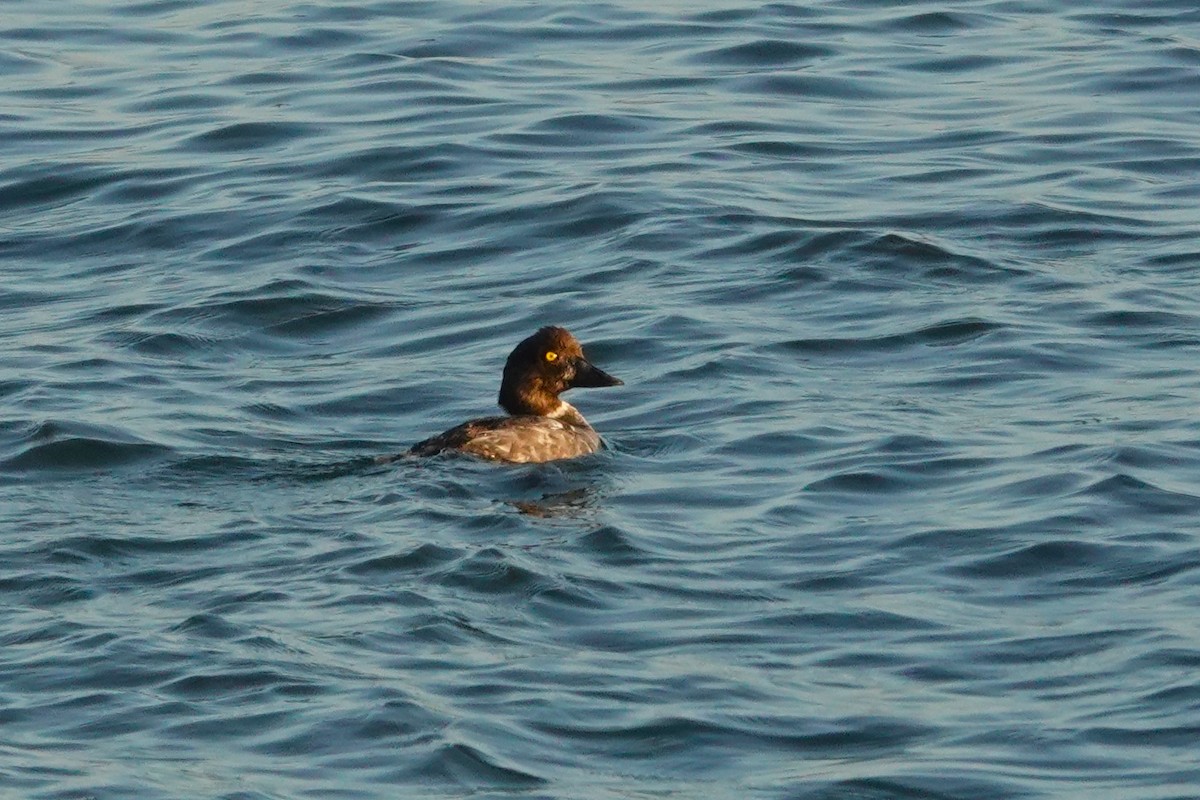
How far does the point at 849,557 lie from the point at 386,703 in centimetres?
285

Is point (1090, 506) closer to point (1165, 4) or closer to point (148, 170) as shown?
point (148, 170)

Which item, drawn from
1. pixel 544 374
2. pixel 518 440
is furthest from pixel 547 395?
pixel 518 440

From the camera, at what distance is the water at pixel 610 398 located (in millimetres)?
8766

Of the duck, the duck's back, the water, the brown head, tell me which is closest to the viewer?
the water

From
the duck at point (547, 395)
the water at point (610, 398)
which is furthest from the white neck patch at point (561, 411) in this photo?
the water at point (610, 398)

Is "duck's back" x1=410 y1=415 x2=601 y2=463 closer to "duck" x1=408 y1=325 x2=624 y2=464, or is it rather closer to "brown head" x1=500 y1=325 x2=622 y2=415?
"duck" x1=408 y1=325 x2=624 y2=464

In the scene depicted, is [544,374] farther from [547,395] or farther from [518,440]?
[518,440]

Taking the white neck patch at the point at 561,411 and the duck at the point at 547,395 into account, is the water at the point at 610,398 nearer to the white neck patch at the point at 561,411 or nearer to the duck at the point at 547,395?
the duck at the point at 547,395

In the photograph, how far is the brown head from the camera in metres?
13.6

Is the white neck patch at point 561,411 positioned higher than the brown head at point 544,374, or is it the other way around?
the brown head at point 544,374

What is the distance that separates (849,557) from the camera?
10.9 m

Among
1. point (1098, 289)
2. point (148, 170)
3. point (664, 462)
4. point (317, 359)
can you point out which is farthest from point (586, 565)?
point (148, 170)

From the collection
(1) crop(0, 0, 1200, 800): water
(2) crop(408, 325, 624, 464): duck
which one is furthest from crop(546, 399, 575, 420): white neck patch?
(1) crop(0, 0, 1200, 800): water

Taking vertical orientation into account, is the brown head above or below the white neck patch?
above
